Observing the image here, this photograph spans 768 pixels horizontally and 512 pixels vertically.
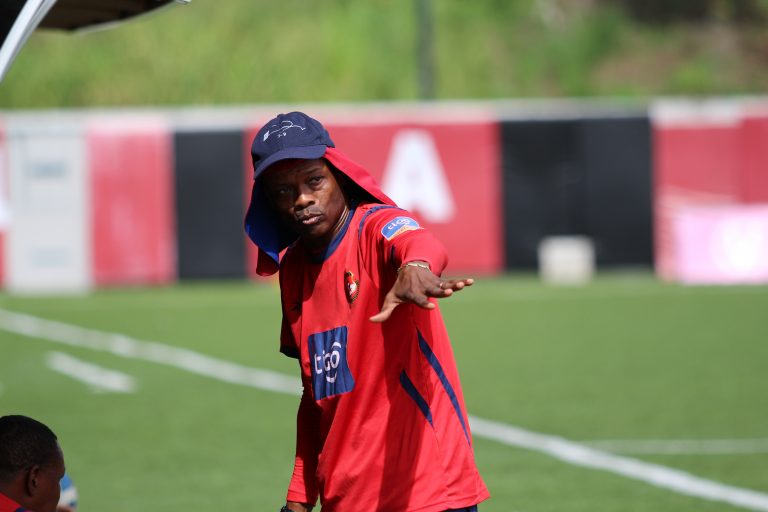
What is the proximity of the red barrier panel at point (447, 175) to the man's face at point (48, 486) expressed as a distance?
19.5 meters

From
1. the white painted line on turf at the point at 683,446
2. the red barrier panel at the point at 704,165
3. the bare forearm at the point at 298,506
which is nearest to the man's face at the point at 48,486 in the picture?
the bare forearm at the point at 298,506

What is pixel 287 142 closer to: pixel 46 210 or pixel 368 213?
pixel 368 213

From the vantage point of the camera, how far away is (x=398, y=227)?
4.06 meters

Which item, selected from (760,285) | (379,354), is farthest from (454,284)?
(760,285)

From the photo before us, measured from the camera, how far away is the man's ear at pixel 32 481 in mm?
4184

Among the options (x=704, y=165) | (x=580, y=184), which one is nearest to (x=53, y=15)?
(x=580, y=184)

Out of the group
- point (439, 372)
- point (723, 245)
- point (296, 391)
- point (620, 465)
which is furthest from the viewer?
point (723, 245)

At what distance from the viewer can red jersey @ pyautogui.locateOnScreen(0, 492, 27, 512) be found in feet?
13.3

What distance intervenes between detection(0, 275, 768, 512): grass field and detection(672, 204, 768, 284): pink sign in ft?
3.78

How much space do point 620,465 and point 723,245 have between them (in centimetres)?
1418

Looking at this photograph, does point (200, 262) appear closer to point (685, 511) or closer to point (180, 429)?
point (180, 429)

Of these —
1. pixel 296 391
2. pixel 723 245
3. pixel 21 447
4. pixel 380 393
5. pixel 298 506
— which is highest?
pixel 380 393

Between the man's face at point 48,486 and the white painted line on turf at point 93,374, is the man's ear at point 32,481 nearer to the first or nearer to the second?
the man's face at point 48,486

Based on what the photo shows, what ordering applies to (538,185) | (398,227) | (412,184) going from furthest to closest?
(412,184), (538,185), (398,227)
